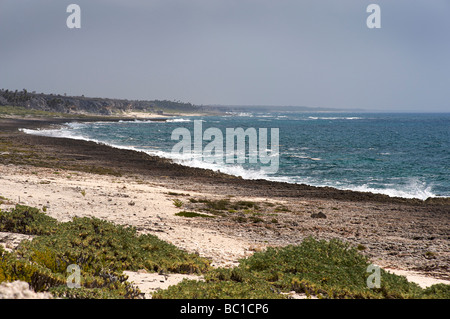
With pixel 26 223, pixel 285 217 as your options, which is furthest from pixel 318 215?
pixel 26 223

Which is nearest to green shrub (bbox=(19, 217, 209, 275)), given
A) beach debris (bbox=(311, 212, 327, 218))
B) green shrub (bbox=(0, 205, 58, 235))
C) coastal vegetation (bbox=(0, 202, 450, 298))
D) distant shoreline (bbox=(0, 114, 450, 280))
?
coastal vegetation (bbox=(0, 202, 450, 298))

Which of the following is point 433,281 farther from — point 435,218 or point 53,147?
point 53,147

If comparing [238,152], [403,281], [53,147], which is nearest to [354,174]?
[238,152]

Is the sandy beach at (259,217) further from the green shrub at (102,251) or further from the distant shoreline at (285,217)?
the green shrub at (102,251)

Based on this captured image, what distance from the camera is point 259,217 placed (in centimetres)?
1997

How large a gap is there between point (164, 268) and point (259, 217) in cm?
1092

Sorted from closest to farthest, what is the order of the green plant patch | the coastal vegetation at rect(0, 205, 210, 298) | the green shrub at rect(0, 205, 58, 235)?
1. the coastal vegetation at rect(0, 205, 210, 298)
2. the green plant patch
3. the green shrub at rect(0, 205, 58, 235)

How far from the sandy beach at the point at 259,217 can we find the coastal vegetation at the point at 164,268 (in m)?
0.79

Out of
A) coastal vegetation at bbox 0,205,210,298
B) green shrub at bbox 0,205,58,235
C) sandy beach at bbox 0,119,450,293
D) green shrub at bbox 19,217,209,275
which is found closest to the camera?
coastal vegetation at bbox 0,205,210,298

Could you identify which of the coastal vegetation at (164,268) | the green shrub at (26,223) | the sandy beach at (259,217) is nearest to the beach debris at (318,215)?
the sandy beach at (259,217)

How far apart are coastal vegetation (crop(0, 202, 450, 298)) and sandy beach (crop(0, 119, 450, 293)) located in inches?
31.0

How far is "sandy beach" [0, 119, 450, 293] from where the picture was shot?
13453 millimetres

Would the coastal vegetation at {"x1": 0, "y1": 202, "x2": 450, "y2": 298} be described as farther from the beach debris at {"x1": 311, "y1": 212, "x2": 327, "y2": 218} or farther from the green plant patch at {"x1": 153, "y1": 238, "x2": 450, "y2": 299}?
the beach debris at {"x1": 311, "y1": 212, "x2": 327, "y2": 218}

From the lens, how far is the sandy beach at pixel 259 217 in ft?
44.1
